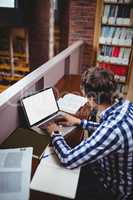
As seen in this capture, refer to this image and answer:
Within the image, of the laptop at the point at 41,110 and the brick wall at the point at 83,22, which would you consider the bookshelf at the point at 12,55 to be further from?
the laptop at the point at 41,110

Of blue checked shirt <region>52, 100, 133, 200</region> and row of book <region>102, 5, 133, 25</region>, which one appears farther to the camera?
row of book <region>102, 5, 133, 25</region>

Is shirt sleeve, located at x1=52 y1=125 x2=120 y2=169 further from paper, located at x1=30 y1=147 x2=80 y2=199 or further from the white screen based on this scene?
the white screen

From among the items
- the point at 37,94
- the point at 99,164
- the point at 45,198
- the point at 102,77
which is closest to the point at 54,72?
the point at 37,94

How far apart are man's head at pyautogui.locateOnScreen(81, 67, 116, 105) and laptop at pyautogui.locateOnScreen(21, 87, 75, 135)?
0.43m

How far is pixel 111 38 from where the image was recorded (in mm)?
3982

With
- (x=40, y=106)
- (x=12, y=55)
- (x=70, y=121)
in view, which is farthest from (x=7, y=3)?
(x=70, y=121)

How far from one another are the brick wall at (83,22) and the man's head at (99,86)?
2756 mm

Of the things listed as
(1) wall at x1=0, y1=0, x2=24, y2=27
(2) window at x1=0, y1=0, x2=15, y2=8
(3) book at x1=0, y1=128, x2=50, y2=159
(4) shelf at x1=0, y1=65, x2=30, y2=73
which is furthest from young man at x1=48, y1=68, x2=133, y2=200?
(4) shelf at x1=0, y1=65, x2=30, y2=73

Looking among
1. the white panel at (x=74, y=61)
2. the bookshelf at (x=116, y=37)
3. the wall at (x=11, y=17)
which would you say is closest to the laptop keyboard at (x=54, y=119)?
the white panel at (x=74, y=61)

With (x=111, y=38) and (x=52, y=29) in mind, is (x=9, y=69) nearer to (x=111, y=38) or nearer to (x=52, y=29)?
(x=52, y=29)

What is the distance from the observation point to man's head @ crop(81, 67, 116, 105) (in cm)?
145

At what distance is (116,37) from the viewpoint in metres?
3.97

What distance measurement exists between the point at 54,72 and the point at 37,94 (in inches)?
33.2

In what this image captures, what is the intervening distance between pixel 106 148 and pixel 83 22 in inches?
129
